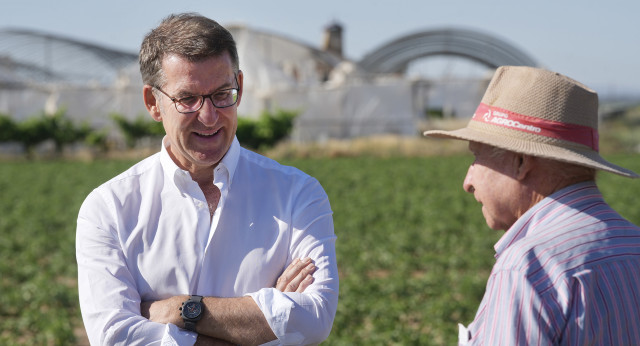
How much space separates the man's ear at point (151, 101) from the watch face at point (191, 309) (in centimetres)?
67

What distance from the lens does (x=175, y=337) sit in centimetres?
227

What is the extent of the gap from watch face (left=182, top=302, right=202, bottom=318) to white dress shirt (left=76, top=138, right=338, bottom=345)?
59mm

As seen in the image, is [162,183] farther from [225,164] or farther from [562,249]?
[562,249]

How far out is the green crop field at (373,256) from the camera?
639 cm

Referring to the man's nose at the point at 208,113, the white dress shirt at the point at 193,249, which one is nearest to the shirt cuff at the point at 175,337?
the white dress shirt at the point at 193,249

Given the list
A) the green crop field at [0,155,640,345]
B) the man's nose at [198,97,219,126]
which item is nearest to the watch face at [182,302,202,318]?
the man's nose at [198,97,219,126]

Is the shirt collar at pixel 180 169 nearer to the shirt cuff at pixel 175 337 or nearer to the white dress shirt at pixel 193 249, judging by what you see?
the white dress shirt at pixel 193 249

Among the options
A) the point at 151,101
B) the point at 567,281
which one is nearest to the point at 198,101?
the point at 151,101

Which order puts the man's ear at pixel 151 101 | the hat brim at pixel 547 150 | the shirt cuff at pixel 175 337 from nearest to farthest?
1. the hat brim at pixel 547 150
2. the shirt cuff at pixel 175 337
3. the man's ear at pixel 151 101

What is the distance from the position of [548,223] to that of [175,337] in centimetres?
120

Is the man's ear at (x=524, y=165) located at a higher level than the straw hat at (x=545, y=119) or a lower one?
lower

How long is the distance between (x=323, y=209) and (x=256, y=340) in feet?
1.72

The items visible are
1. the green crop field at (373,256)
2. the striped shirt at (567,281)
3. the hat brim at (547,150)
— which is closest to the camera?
the striped shirt at (567,281)

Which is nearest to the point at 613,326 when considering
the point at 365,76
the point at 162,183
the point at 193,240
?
the point at 193,240
